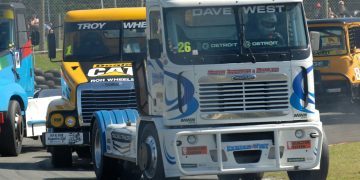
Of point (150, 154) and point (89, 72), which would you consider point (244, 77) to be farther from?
point (89, 72)

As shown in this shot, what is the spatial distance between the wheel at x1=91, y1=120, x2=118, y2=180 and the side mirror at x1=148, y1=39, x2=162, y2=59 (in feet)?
8.37

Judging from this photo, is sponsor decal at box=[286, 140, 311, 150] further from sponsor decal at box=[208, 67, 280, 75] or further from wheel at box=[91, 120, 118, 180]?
wheel at box=[91, 120, 118, 180]

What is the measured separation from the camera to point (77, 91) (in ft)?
52.7

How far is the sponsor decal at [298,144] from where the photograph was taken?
39.1 ft

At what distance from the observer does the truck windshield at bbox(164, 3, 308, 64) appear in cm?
1193

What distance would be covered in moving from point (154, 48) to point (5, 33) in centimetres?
807

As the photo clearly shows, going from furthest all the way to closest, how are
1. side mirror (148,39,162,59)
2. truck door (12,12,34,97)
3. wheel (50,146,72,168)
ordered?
truck door (12,12,34,97)
wheel (50,146,72,168)
side mirror (148,39,162,59)

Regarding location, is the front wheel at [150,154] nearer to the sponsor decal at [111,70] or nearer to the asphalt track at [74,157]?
the asphalt track at [74,157]

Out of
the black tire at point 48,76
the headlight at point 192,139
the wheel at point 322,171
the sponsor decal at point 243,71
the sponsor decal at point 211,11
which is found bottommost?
the wheel at point 322,171

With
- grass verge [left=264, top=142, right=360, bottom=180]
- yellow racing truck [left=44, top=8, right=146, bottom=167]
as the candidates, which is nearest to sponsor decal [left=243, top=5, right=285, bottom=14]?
grass verge [left=264, top=142, right=360, bottom=180]

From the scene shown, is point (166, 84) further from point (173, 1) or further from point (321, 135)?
point (321, 135)

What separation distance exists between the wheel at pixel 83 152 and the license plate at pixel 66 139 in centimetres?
87

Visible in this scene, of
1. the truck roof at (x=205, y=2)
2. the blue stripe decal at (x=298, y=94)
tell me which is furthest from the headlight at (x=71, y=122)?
the blue stripe decal at (x=298, y=94)

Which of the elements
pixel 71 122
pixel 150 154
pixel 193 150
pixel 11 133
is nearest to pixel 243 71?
pixel 193 150
